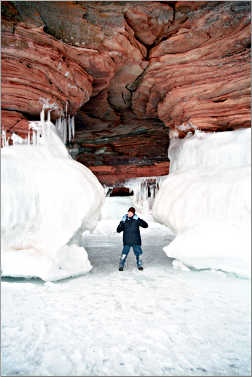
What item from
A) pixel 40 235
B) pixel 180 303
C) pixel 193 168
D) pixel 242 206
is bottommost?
pixel 180 303

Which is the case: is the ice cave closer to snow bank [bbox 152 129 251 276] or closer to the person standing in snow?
snow bank [bbox 152 129 251 276]

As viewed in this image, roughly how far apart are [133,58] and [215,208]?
4.26 m

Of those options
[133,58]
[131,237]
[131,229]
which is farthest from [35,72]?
[131,237]

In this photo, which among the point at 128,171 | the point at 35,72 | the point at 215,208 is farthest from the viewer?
the point at 128,171

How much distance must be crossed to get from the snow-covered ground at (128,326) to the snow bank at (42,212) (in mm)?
339

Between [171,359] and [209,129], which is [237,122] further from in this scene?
[171,359]

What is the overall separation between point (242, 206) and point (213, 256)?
3.00 feet

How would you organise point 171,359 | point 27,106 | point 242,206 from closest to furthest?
point 171,359
point 242,206
point 27,106

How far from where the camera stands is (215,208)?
457cm

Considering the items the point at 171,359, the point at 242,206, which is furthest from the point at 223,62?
the point at 171,359

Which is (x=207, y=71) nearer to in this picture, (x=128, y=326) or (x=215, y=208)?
(x=215, y=208)

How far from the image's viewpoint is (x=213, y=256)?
4.38m

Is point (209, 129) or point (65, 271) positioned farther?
point (209, 129)

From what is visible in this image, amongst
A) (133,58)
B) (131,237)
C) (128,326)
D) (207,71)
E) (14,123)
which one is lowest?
(128,326)
